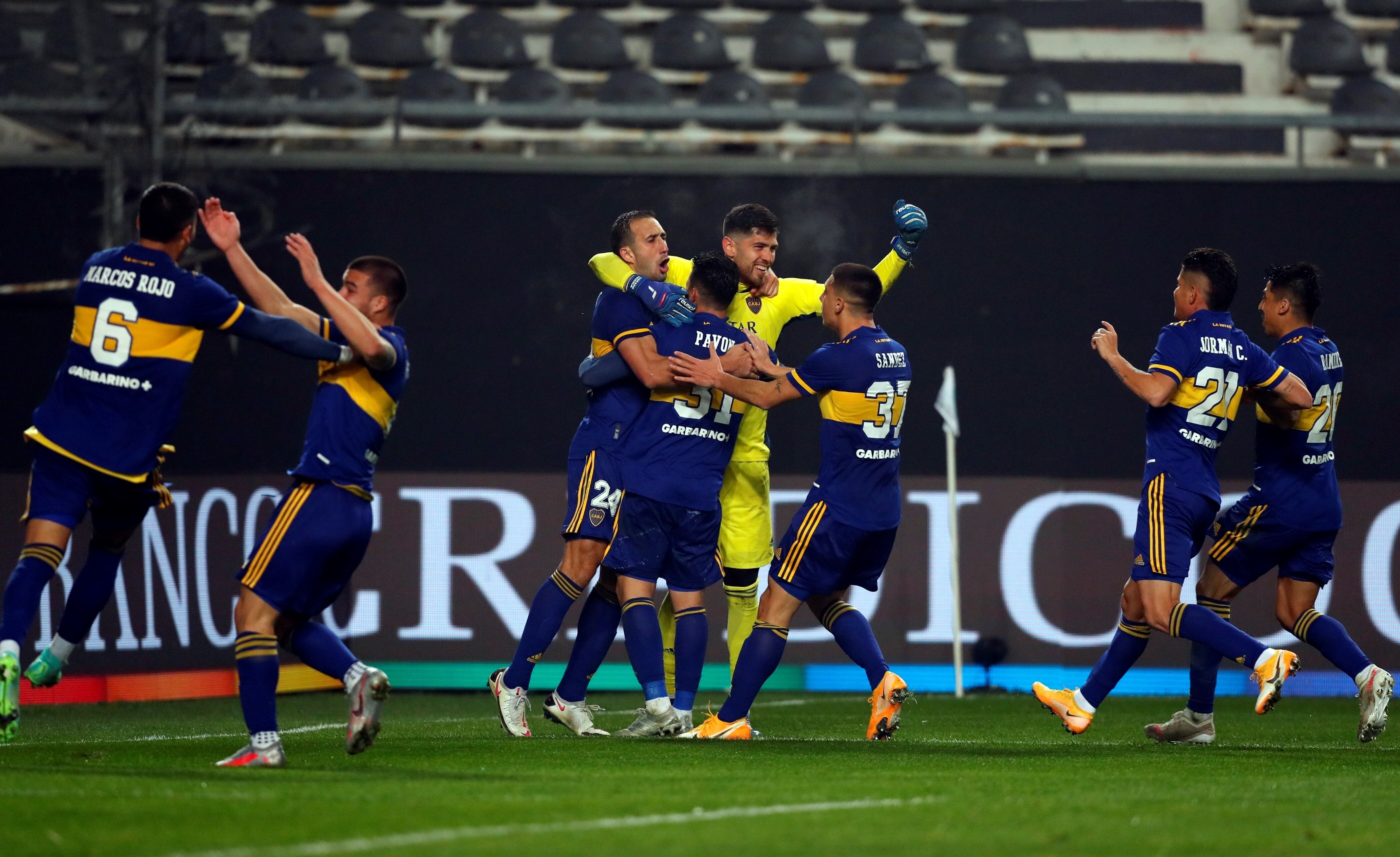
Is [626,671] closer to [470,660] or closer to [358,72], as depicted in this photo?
[470,660]

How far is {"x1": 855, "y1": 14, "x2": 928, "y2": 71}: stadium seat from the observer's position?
17.4 meters

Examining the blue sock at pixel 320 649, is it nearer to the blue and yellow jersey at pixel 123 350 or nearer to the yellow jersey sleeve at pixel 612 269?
the blue and yellow jersey at pixel 123 350

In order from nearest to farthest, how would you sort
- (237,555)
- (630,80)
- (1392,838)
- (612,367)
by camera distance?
(1392,838) → (612,367) → (237,555) → (630,80)

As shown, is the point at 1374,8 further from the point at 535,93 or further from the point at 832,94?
the point at 535,93

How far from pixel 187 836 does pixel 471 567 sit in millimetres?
7980

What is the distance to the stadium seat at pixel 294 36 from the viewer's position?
16.1 meters

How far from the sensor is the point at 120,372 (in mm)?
6613

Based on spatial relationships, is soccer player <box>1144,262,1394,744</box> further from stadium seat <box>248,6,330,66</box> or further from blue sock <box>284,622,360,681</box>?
stadium seat <box>248,6,330,66</box>

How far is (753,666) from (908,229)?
247 centimetres

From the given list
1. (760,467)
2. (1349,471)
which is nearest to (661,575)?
(760,467)

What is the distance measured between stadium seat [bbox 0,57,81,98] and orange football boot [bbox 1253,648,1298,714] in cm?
1087

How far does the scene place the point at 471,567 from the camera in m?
12.5

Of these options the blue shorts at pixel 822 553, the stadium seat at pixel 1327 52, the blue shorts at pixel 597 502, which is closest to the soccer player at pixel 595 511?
the blue shorts at pixel 597 502

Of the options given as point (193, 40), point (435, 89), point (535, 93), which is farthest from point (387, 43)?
point (193, 40)
